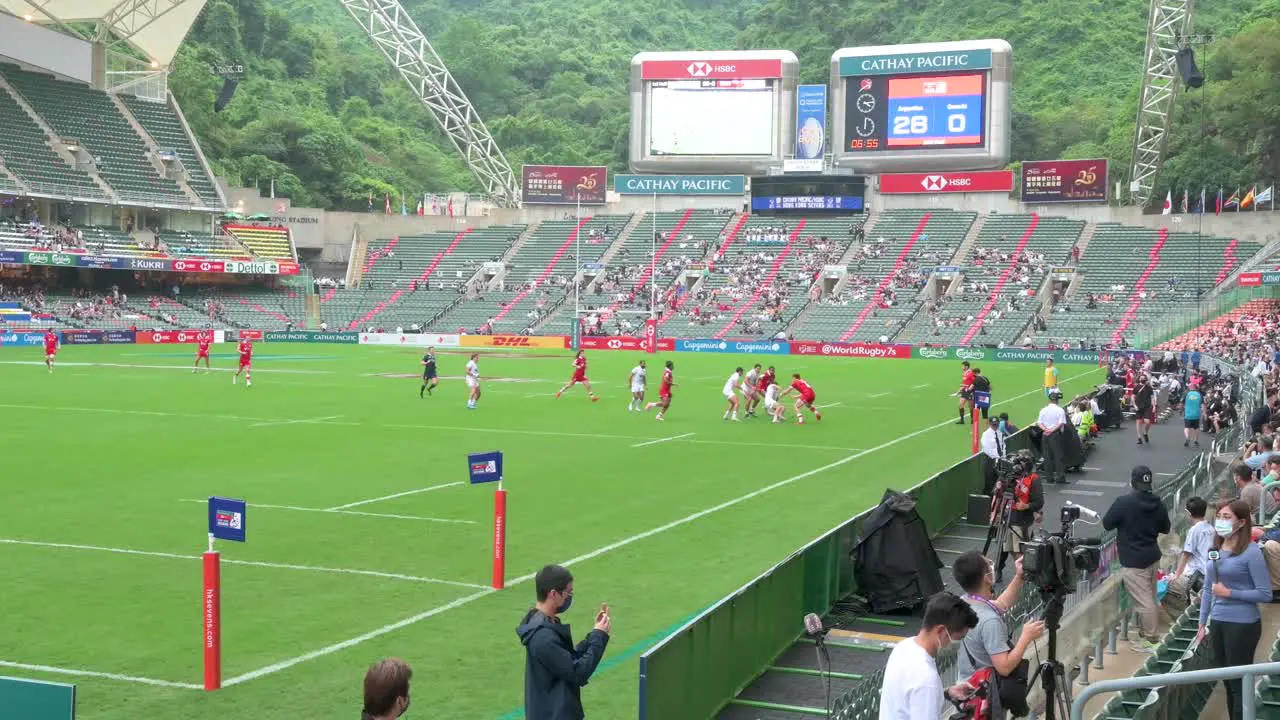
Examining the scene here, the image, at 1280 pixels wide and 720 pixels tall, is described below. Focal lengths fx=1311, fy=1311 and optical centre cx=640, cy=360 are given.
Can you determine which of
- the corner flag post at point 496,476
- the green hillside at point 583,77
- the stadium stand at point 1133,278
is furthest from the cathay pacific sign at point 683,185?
the corner flag post at point 496,476

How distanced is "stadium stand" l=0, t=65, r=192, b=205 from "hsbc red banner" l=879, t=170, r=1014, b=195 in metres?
48.1

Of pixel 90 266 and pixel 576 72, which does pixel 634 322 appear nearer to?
pixel 90 266

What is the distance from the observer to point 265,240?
93.1 meters

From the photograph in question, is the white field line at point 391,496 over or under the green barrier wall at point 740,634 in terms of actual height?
under

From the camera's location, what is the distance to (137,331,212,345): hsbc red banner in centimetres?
7475

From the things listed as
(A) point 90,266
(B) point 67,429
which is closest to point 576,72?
(A) point 90,266

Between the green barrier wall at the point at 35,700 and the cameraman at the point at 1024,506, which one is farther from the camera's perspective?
the cameraman at the point at 1024,506

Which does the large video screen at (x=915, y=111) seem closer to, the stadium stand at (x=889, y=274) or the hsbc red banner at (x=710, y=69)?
the hsbc red banner at (x=710, y=69)

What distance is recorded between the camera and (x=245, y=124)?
121312 mm

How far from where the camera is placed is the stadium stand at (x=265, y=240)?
9175 centimetres

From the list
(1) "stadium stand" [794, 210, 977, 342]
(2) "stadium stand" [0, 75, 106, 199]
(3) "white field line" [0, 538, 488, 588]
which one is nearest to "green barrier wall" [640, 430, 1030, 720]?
(3) "white field line" [0, 538, 488, 588]

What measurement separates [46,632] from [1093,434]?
84.4ft

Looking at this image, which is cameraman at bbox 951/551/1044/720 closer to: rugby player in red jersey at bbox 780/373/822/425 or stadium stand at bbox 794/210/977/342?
rugby player in red jersey at bbox 780/373/822/425

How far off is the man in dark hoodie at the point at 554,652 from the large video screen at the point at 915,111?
253 ft
